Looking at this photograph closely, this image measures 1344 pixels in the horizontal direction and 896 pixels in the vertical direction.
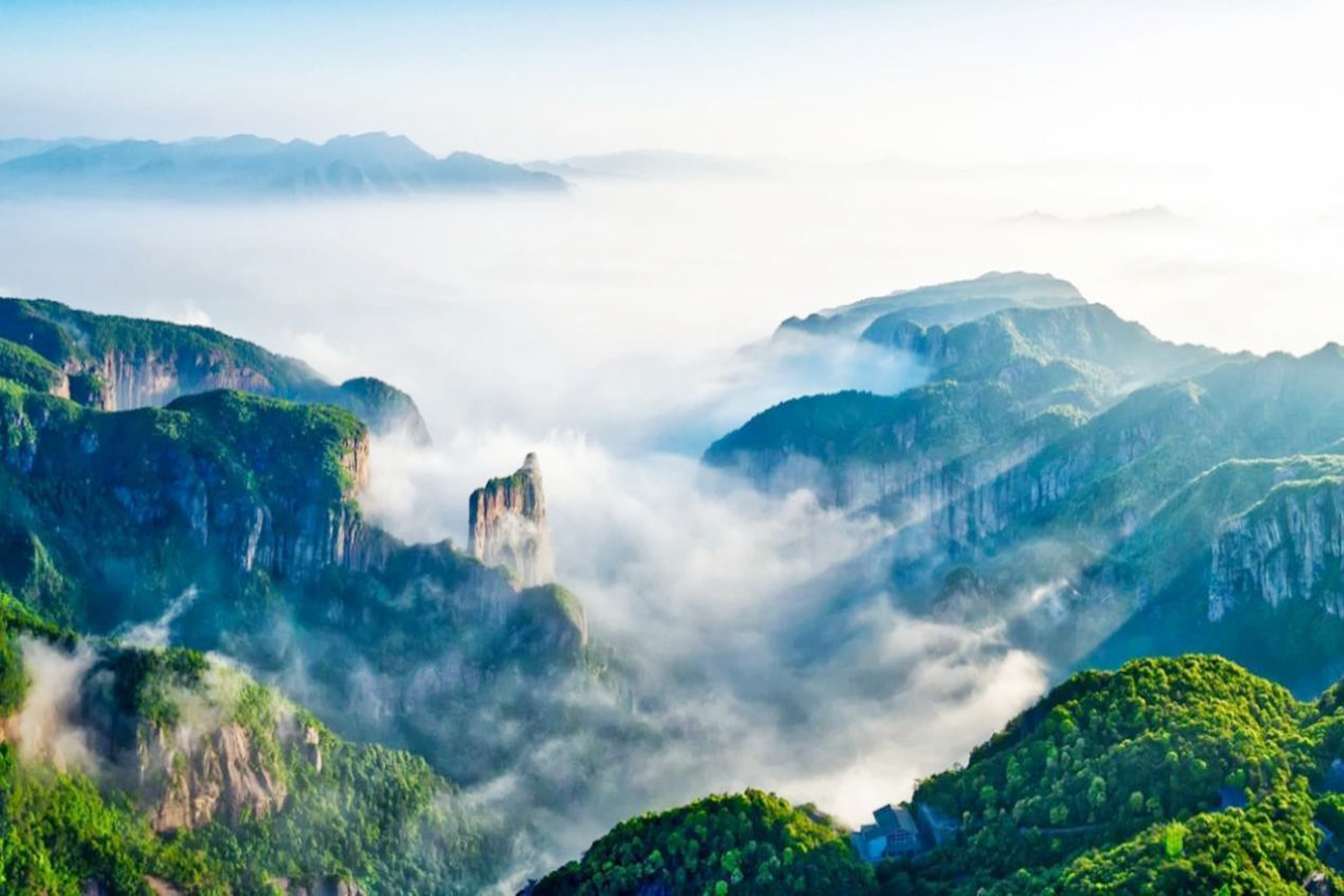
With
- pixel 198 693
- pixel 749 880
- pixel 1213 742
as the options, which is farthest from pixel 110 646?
pixel 1213 742

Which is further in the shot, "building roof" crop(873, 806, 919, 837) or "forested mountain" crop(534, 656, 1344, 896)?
"building roof" crop(873, 806, 919, 837)

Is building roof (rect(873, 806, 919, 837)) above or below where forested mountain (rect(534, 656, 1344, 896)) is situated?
below

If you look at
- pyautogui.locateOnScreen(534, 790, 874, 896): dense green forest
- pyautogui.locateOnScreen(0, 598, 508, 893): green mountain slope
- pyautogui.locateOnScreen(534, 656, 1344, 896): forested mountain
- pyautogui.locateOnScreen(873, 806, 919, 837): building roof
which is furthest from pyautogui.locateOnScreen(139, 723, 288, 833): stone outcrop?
pyautogui.locateOnScreen(873, 806, 919, 837): building roof

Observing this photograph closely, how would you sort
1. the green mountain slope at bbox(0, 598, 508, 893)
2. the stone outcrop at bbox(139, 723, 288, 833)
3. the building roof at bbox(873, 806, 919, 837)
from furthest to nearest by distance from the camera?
1. the stone outcrop at bbox(139, 723, 288, 833)
2. the green mountain slope at bbox(0, 598, 508, 893)
3. the building roof at bbox(873, 806, 919, 837)

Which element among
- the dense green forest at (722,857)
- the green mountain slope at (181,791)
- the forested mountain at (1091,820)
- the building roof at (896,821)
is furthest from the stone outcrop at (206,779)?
the building roof at (896,821)

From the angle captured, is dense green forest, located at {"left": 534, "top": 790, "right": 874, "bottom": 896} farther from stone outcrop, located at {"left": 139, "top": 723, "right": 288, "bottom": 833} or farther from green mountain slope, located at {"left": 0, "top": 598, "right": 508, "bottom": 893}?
stone outcrop, located at {"left": 139, "top": 723, "right": 288, "bottom": 833}

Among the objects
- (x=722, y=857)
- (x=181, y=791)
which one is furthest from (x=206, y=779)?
(x=722, y=857)

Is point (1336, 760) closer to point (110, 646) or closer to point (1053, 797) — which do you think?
point (1053, 797)

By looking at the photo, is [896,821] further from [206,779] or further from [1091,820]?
[206,779]

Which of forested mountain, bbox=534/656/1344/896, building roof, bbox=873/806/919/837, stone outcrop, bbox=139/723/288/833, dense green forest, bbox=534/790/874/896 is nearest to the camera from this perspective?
forested mountain, bbox=534/656/1344/896
